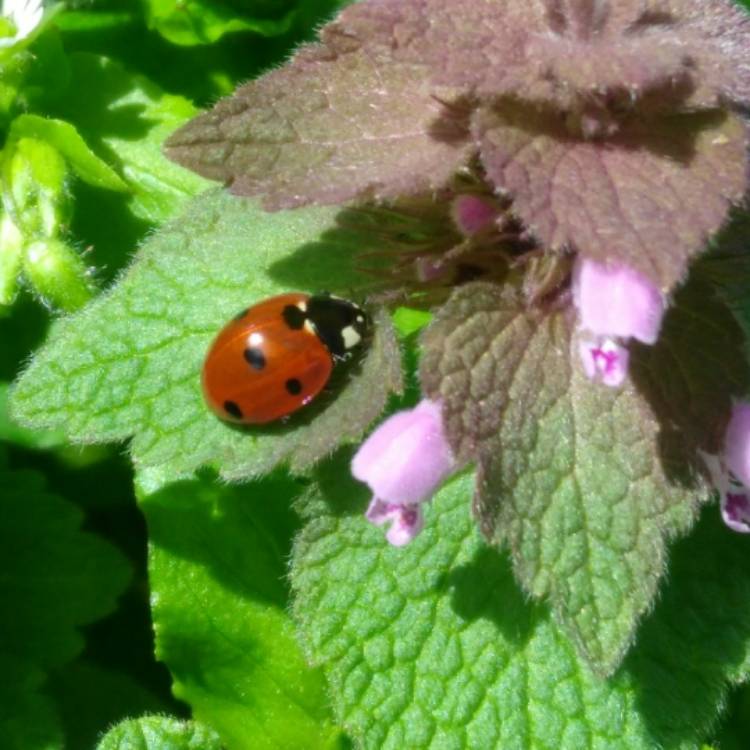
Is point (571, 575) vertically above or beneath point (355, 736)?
above

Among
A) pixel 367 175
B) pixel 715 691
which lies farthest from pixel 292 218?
pixel 715 691

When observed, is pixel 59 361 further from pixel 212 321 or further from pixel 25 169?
pixel 25 169

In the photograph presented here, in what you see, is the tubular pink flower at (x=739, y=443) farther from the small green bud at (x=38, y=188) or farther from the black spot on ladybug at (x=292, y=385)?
the small green bud at (x=38, y=188)

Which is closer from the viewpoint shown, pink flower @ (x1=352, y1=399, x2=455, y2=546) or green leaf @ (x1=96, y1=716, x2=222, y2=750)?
pink flower @ (x1=352, y1=399, x2=455, y2=546)

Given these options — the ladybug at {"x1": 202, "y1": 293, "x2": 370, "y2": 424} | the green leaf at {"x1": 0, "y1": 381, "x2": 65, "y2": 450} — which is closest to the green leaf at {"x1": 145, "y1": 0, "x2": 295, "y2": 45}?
the green leaf at {"x1": 0, "y1": 381, "x2": 65, "y2": 450}

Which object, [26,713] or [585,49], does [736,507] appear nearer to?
[585,49]

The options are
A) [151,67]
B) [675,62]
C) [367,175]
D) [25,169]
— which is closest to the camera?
[675,62]

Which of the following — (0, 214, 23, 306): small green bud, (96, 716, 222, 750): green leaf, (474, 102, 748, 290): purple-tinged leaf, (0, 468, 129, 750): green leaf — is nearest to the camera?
(474, 102, 748, 290): purple-tinged leaf

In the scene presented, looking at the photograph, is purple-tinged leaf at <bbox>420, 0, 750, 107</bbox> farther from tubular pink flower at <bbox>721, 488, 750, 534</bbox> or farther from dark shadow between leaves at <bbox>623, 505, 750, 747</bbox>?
dark shadow between leaves at <bbox>623, 505, 750, 747</bbox>
